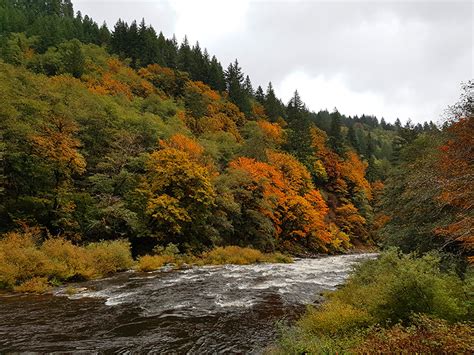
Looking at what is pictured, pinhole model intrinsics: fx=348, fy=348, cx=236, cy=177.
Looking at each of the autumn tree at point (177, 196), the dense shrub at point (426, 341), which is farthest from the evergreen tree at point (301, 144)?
the dense shrub at point (426, 341)

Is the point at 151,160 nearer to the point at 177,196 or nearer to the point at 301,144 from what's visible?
the point at 177,196

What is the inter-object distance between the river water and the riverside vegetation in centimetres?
155

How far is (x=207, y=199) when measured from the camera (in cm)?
3161

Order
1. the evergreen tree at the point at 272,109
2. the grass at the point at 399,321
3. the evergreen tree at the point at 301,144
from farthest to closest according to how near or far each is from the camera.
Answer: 1. the evergreen tree at the point at 272,109
2. the evergreen tree at the point at 301,144
3. the grass at the point at 399,321

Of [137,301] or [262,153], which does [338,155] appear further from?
[137,301]

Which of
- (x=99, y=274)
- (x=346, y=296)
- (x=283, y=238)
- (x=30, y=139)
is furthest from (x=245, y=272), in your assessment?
(x=283, y=238)

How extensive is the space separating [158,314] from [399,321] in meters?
7.97

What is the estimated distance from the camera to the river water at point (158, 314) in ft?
31.1

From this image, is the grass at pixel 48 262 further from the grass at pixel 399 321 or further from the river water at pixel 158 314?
the grass at pixel 399 321

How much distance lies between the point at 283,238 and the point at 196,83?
44011mm

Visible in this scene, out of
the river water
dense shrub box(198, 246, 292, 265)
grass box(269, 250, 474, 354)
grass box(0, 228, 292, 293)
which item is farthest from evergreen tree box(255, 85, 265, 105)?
grass box(269, 250, 474, 354)

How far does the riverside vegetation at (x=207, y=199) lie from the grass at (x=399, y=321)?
0.14ft

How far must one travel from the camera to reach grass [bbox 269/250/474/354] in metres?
6.54

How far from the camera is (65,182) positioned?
26656 mm
